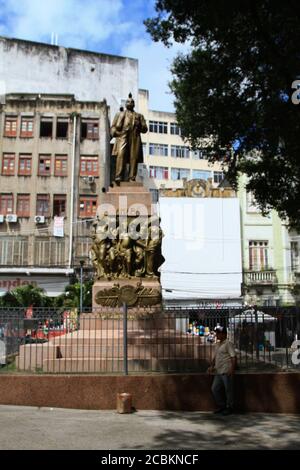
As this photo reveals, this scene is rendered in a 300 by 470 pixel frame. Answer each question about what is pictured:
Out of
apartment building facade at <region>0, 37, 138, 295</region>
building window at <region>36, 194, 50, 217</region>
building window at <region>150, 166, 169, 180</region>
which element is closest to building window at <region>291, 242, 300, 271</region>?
apartment building facade at <region>0, 37, 138, 295</region>

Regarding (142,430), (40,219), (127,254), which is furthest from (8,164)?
(142,430)

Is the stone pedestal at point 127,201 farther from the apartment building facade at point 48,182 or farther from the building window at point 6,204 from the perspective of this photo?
the building window at point 6,204

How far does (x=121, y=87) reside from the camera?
47125 millimetres

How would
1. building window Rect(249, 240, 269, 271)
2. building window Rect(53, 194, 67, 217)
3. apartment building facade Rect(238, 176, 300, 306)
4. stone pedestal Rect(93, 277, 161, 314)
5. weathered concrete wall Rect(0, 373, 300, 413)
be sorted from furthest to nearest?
building window Rect(53, 194, 67, 217)
building window Rect(249, 240, 269, 271)
apartment building facade Rect(238, 176, 300, 306)
stone pedestal Rect(93, 277, 161, 314)
weathered concrete wall Rect(0, 373, 300, 413)

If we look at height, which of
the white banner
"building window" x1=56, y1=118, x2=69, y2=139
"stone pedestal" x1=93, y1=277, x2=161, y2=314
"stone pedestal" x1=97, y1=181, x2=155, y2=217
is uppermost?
"building window" x1=56, y1=118, x2=69, y2=139

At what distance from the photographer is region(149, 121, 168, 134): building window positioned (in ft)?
172

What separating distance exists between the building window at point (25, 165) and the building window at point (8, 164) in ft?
2.02

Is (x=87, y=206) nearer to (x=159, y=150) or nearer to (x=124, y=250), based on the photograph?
(x=159, y=150)

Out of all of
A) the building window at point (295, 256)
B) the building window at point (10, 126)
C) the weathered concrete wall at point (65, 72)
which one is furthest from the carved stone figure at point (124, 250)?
the weathered concrete wall at point (65, 72)

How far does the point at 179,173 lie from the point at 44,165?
661 inches

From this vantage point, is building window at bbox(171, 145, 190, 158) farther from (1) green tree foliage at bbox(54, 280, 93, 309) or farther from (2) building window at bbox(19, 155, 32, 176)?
(1) green tree foliage at bbox(54, 280, 93, 309)

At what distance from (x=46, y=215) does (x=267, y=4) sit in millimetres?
30190

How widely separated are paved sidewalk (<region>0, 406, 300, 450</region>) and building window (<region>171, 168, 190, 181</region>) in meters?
44.8
